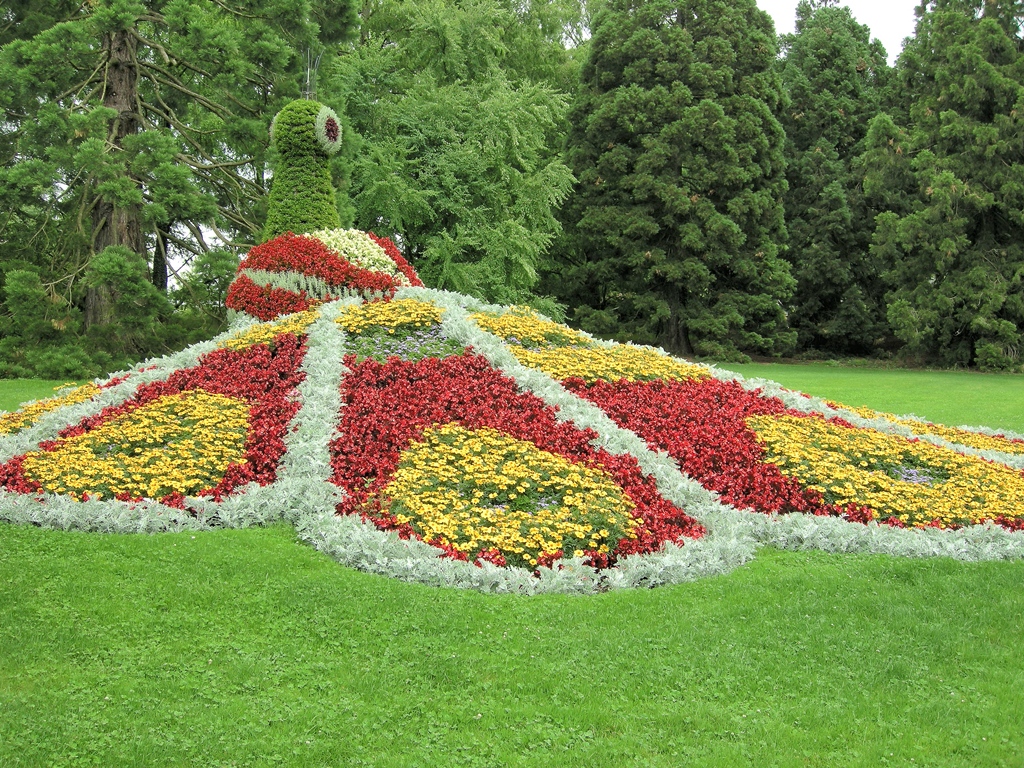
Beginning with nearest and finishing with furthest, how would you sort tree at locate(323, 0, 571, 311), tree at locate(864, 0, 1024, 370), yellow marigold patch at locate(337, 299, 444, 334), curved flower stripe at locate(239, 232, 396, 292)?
yellow marigold patch at locate(337, 299, 444, 334) → curved flower stripe at locate(239, 232, 396, 292) → tree at locate(323, 0, 571, 311) → tree at locate(864, 0, 1024, 370)

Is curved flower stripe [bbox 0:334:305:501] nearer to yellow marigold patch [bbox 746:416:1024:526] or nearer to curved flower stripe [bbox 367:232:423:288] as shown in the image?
curved flower stripe [bbox 367:232:423:288]

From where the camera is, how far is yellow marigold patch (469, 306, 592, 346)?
34.0 feet

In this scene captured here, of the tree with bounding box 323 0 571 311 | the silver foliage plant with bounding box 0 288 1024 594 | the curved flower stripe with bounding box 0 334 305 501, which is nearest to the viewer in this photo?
the silver foliage plant with bounding box 0 288 1024 594

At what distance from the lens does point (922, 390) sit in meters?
18.3

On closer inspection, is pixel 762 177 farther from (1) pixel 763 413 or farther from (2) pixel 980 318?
(1) pixel 763 413

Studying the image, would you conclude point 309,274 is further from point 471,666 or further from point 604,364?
point 471,666

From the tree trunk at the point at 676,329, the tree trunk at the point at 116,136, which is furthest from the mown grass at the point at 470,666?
the tree trunk at the point at 676,329

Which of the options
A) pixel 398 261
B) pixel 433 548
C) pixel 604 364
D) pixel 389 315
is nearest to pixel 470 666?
pixel 433 548

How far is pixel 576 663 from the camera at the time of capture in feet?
14.1

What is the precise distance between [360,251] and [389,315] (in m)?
2.40

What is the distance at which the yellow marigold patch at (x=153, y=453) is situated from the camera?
21.0 feet

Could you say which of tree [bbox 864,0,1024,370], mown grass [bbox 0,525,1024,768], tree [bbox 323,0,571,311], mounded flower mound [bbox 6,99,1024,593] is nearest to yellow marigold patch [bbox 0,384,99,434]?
mounded flower mound [bbox 6,99,1024,593]

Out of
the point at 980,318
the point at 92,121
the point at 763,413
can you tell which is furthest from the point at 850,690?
the point at 980,318

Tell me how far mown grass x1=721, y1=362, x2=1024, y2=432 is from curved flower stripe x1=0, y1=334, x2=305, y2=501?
9.91 m
